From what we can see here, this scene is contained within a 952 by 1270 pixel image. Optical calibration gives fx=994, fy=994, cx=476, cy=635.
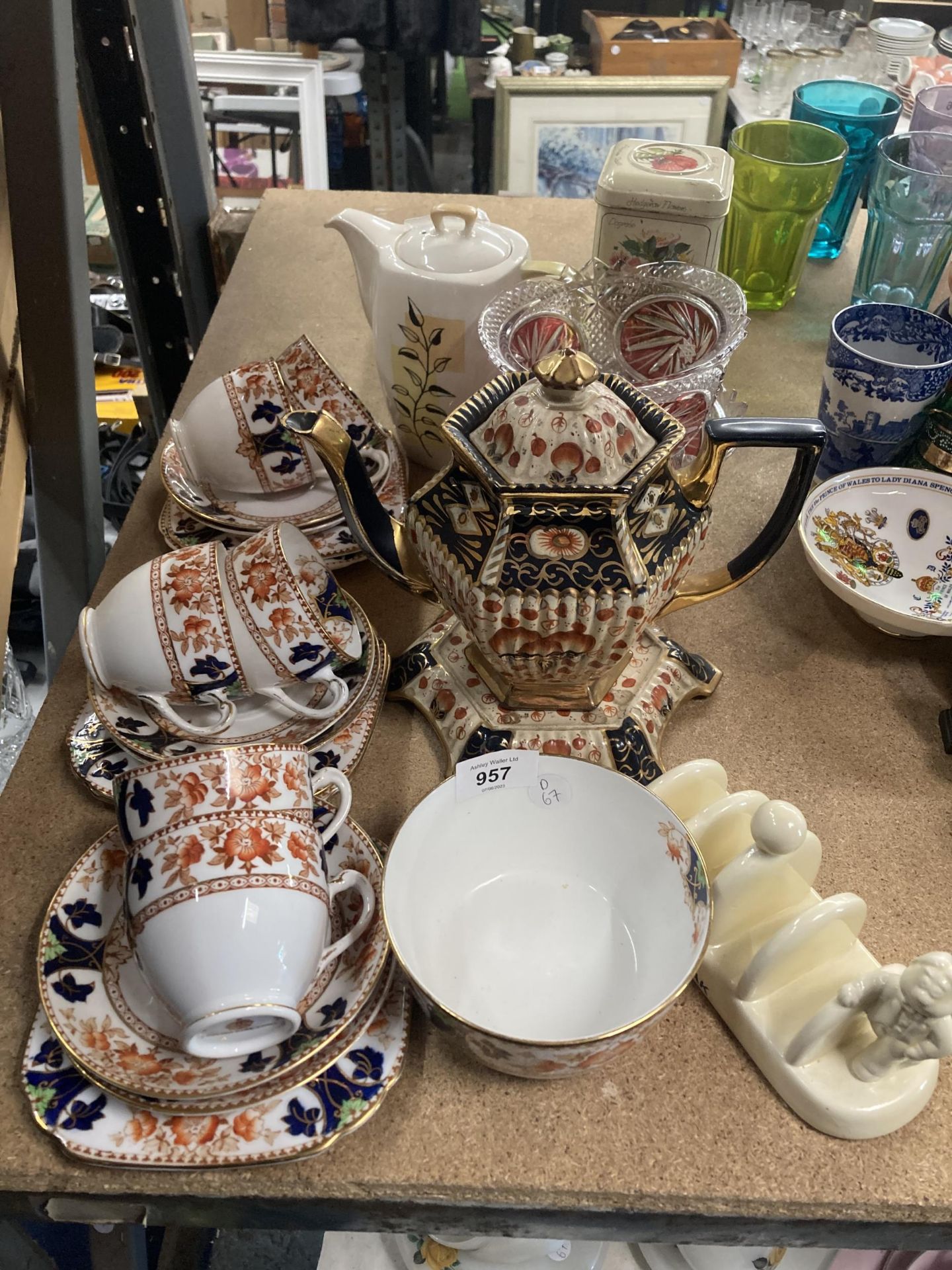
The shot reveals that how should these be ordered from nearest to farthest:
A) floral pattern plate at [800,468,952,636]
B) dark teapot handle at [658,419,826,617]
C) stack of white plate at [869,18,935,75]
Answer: dark teapot handle at [658,419,826,617]
floral pattern plate at [800,468,952,636]
stack of white plate at [869,18,935,75]

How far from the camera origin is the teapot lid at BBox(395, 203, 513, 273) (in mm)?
772

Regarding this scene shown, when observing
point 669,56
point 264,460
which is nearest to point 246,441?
point 264,460

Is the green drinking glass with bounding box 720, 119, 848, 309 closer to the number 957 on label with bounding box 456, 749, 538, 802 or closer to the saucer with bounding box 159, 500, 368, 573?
the saucer with bounding box 159, 500, 368, 573

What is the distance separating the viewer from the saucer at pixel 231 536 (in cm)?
76

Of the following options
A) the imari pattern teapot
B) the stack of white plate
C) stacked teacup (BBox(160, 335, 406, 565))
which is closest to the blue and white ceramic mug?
the imari pattern teapot

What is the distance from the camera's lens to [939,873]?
1.93 ft

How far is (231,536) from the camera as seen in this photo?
2.56 ft

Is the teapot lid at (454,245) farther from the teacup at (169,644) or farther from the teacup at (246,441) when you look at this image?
the teacup at (169,644)

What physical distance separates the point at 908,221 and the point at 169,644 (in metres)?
0.86

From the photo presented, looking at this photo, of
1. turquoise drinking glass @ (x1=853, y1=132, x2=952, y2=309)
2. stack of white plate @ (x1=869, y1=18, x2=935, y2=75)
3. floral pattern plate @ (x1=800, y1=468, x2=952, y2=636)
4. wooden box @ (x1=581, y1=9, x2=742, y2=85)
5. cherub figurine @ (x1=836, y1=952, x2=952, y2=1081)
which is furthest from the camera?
stack of white plate @ (x1=869, y1=18, x2=935, y2=75)

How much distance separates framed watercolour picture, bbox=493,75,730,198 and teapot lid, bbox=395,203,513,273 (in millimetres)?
1183

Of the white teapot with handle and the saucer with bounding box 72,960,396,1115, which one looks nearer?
the saucer with bounding box 72,960,396,1115

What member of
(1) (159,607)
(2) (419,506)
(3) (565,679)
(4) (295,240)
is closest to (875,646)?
(3) (565,679)

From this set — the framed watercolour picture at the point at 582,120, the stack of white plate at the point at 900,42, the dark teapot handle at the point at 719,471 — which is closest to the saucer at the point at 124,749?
the dark teapot handle at the point at 719,471
